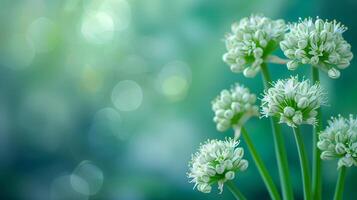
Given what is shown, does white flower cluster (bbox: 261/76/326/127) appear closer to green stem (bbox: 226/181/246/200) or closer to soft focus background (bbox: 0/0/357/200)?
green stem (bbox: 226/181/246/200)

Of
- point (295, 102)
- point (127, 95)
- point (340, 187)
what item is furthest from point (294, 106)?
point (127, 95)

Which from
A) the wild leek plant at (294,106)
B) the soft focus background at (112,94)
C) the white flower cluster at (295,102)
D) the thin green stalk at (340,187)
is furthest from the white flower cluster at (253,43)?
the soft focus background at (112,94)

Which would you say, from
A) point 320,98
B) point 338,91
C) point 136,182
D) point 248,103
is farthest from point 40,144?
point 320,98

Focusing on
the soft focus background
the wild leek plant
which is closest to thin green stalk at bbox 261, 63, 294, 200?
the wild leek plant

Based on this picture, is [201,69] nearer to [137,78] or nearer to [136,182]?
[137,78]

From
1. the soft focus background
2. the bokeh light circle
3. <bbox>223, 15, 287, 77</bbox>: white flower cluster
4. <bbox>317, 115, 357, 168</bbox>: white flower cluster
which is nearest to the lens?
<bbox>317, 115, 357, 168</bbox>: white flower cluster

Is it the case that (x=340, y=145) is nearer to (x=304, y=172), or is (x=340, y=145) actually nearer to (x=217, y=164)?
(x=304, y=172)
